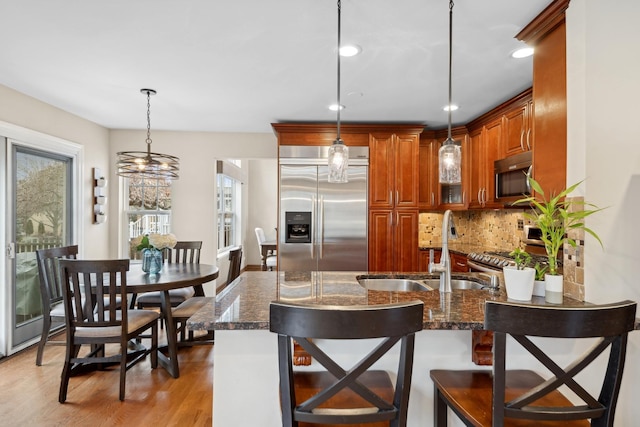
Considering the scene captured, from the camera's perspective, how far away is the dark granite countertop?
133cm

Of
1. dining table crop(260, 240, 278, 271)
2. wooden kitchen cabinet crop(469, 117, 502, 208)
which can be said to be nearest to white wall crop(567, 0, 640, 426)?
wooden kitchen cabinet crop(469, 117, 502, 208)

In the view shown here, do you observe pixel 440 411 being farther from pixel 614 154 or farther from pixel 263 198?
pixel 263 198

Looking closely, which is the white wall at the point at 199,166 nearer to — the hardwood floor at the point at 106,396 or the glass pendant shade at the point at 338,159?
the hardwood floor at the point at 106,396

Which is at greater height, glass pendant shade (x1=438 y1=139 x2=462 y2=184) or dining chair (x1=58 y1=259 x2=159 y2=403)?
glass pendant shade (x1=438 y1=139 x2=462 y2=184)

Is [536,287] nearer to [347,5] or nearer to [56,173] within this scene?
[347,5]

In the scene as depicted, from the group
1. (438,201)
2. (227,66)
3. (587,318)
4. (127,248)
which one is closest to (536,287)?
(587,318)

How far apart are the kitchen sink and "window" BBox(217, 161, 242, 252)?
13.5 feet

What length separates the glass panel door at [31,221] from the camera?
3.33m

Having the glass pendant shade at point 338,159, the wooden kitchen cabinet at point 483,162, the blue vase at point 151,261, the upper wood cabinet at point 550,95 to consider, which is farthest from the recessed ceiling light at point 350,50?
the blue vase at point 151,261

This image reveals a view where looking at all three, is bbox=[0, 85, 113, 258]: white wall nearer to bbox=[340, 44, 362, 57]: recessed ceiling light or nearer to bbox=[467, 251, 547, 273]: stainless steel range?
bbox=[340, 44, 362, 57]: recessed ceiling light

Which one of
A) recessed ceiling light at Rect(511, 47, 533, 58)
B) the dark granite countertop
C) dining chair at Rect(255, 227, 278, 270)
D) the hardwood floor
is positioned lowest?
the hardwood floor

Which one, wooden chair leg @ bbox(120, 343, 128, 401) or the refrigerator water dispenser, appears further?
the refrigerator water dispenser

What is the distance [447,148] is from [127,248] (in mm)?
→ 4630

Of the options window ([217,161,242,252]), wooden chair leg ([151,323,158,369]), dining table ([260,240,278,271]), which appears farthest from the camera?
dining table ([260,240,278,271])
